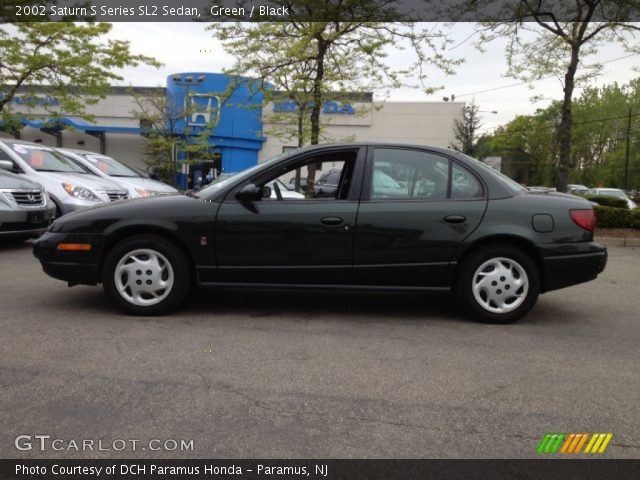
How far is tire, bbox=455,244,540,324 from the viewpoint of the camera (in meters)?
4.41

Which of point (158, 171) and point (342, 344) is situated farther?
point (158, 171)

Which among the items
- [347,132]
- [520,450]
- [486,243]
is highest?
[347,132]

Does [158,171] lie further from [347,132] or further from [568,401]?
[568,401]

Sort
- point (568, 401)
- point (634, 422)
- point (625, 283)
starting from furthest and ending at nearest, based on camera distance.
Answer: point (625, 283) < point (568, 401) < point (634, 422)

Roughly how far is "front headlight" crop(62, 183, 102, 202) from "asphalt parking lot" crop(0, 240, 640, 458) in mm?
4005

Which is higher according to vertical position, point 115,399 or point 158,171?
point 158,171

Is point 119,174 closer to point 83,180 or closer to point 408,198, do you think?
point 83,180

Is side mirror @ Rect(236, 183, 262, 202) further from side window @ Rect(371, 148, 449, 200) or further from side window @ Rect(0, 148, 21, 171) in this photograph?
side window @ Rect(0, 148, 21, 171)

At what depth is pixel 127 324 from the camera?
4.23 meters

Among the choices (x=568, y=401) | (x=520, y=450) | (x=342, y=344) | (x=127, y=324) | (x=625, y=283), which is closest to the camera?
(x=520, y=450)

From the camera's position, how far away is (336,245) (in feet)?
14.4

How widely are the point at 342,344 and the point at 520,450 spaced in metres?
1.65

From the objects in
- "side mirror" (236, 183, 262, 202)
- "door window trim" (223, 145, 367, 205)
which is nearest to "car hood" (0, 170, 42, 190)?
"door window trim" (223, 145, 367, 205)

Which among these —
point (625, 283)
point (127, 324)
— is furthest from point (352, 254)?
point (625, 283)
